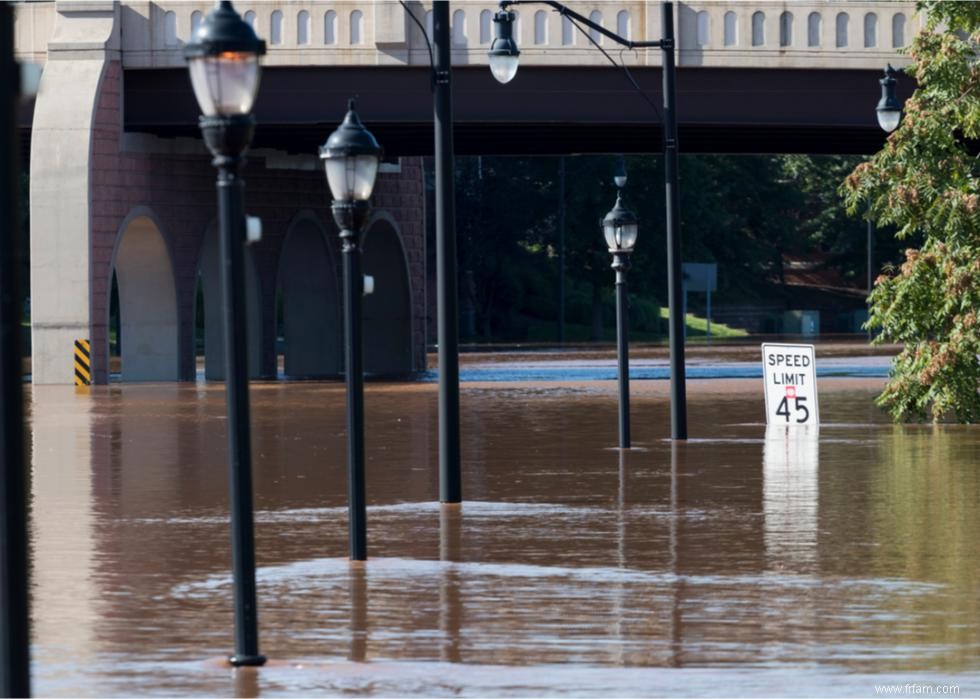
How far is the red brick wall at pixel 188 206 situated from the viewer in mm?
44688

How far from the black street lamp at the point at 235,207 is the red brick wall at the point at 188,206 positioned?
113 feet

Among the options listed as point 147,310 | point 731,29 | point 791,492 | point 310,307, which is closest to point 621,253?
point 791,492

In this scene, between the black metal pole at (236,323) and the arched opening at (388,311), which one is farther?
the arched opening at (388,311)

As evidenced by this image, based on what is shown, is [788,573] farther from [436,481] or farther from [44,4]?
[44,4]

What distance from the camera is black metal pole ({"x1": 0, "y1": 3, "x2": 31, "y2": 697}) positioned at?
845 cm

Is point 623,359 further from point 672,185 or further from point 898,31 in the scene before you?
point 898,31

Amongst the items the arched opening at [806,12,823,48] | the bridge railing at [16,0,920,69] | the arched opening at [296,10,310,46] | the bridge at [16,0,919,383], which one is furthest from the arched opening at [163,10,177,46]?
the arched opening at [806,12,823,48]

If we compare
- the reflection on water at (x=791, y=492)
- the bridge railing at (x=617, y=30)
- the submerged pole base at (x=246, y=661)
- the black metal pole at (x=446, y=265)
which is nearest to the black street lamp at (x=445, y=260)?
the black metal pole at (x=446, y=265)

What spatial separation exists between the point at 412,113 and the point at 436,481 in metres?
23.2

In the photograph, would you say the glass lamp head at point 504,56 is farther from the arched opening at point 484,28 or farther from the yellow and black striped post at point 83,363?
the yellow and black striped post at point 83,363

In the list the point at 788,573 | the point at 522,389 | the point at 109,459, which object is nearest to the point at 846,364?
the point at 522,389

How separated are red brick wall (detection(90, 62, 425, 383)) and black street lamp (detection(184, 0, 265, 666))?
34551 millimetres

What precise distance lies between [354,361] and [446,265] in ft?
14.5

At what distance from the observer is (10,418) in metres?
8.55
